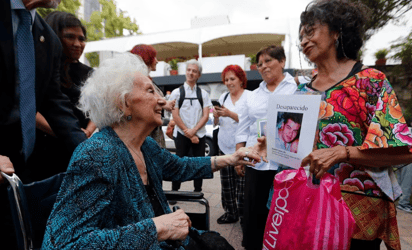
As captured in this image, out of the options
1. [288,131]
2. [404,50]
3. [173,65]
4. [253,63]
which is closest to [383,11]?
[404,50]

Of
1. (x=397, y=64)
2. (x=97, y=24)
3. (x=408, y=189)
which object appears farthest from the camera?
(x=97, y=24)

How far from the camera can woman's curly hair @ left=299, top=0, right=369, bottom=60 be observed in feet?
4.52

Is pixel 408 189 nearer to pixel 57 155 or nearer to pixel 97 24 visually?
pixel 57 155

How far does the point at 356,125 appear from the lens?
1.28m

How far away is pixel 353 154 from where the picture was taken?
1.18m

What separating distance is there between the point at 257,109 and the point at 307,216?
150 centimetres

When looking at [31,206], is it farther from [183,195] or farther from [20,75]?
[183,195]

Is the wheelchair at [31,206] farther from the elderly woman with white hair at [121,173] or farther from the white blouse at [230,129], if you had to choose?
the white blouse at [230,129]

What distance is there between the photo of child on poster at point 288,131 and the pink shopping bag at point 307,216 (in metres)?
0.13

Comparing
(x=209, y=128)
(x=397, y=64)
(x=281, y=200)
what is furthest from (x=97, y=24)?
(x=281, y=200)

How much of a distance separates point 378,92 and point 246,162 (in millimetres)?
933

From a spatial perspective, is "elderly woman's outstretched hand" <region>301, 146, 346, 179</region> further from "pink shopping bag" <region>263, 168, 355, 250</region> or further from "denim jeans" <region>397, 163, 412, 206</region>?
"denim jeans" <region>397, 163, 412, 206</region>

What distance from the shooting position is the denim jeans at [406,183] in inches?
173

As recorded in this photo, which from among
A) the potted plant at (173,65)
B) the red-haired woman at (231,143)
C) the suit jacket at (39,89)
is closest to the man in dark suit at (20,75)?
the suit jacket at (39,89)
